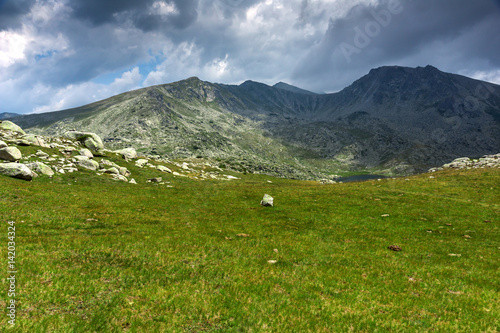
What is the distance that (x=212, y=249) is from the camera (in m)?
16.7

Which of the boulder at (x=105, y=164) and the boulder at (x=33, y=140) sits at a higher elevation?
the boulder at (x=33, y=140)

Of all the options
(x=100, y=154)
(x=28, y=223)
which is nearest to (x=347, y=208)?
(x=28, y=223)

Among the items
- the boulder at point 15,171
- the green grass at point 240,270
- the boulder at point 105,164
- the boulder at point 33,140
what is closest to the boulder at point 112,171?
the boulder at point 105,164

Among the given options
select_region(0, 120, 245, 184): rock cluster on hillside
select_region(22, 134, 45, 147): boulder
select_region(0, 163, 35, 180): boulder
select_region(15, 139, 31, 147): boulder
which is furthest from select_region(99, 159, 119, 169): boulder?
select_region(0, 163, 35, 180): boulder

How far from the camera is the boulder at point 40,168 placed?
135 ft

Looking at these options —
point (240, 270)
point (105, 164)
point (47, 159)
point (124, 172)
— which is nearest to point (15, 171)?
point (47, 159)

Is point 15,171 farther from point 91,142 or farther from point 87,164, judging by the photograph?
point 91,142

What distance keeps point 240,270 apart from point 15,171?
1711 inches

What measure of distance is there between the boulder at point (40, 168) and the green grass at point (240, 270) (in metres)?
15.7

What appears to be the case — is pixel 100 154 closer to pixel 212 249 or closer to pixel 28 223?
pixel 28 223

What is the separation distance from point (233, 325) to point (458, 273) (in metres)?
15.4

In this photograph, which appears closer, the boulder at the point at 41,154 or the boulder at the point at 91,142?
the boulder at the point at 41,154

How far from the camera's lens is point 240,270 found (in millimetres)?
13406

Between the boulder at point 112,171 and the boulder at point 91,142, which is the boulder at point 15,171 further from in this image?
the boulder at point 91,142
